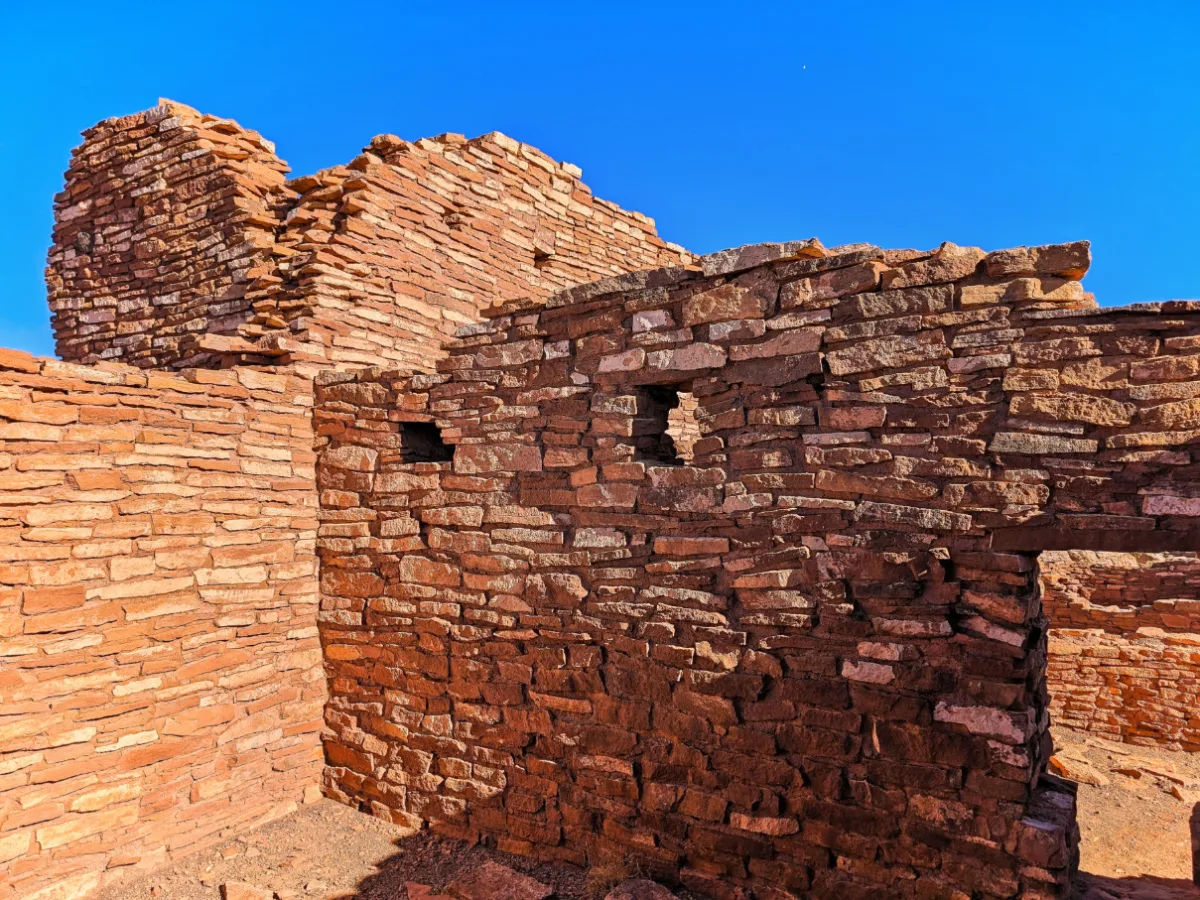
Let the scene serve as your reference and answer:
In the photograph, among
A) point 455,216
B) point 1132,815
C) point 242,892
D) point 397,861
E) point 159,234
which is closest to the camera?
point 242,892

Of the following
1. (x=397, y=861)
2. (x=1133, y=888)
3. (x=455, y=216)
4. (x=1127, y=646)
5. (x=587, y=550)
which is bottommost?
(x=1133, y=888)

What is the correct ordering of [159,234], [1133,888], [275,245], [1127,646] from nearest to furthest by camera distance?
[1133,888]
[275,245]
[159,234]
[1127,646]

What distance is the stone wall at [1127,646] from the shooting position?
775cm

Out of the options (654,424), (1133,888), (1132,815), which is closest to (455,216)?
(654,424)

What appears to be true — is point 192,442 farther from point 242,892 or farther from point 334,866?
point 334,866

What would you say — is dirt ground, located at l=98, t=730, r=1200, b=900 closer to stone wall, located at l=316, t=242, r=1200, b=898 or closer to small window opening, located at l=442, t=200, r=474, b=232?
stone wall, located at l=316, t=242, r=1200, b=898

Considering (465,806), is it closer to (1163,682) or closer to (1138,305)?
(1138,305)

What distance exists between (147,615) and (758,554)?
381 centimetres

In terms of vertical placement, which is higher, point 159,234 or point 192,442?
point 159,234

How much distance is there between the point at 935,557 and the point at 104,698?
4.79 m

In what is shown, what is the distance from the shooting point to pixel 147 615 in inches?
182

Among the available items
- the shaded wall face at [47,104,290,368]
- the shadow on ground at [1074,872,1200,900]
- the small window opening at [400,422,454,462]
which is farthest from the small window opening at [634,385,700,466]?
the shaded wall face at [47,104,290,368]

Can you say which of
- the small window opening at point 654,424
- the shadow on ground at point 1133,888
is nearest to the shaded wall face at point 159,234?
the small window opening at point 654,424

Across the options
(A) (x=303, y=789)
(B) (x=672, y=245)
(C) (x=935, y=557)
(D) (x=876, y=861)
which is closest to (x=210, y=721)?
(A) (x=303, y=789)
